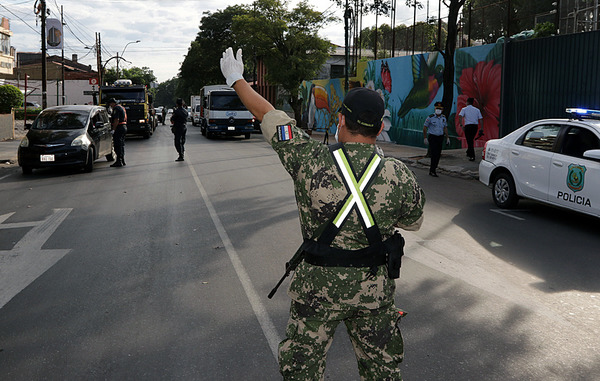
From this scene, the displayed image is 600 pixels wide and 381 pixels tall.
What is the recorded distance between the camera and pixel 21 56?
101438 millimetres

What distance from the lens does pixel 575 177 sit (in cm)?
827

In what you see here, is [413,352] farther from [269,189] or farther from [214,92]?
[214,92]

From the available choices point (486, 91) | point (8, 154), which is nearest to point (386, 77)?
point (486, 91)

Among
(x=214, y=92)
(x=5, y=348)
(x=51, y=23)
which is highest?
(x=51, y=23)

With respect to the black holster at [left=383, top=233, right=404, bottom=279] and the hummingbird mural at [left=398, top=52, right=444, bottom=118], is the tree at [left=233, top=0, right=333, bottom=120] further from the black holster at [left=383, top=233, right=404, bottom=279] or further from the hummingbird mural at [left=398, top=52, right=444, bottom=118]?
the black holster at [left=383, top=233, right=404, bottom=279]

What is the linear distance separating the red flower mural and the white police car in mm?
8471

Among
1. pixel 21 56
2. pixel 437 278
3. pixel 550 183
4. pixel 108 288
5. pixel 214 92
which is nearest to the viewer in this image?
pixel 108 288

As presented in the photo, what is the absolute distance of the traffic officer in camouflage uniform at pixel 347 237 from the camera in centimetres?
249

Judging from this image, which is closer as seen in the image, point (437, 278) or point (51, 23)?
point (437, 278)

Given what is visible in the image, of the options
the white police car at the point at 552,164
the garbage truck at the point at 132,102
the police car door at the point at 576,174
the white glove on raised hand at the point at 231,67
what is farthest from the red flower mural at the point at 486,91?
the white glove on raised hand at the point at 231,67

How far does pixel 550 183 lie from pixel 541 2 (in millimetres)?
37194

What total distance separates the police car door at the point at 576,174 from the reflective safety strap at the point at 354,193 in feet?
21.1

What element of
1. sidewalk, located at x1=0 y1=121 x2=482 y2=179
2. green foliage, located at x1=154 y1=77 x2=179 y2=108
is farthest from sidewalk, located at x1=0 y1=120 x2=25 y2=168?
green foliage, located at x1=154 y1=77 x2=179 y2=108

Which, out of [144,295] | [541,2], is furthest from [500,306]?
[541,2]
